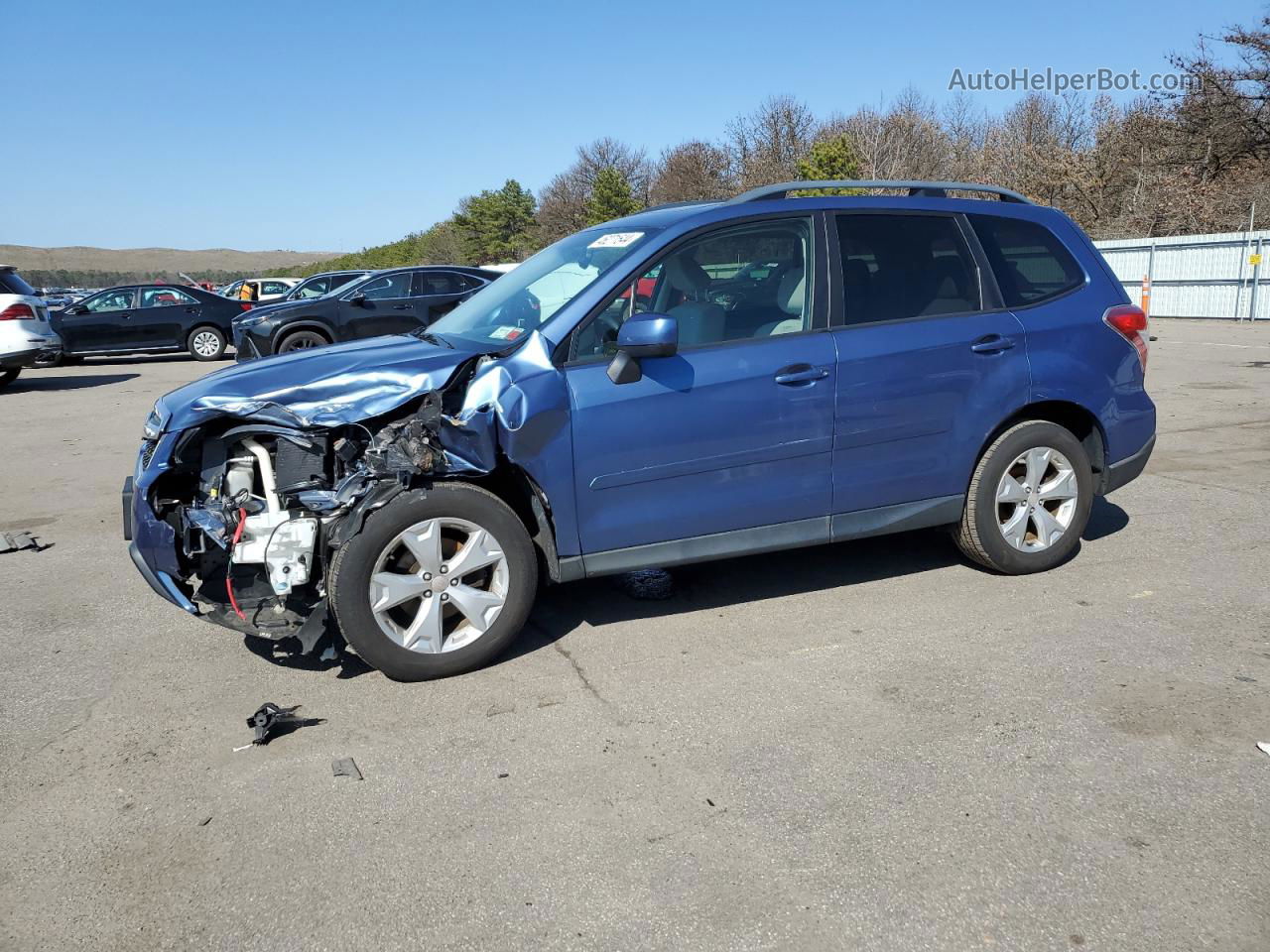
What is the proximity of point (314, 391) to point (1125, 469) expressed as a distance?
411 centimetres

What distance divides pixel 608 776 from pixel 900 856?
981 mm

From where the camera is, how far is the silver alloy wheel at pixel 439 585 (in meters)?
4.03

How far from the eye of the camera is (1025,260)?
5234 mm

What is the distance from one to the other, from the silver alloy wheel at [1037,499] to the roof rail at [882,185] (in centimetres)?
137

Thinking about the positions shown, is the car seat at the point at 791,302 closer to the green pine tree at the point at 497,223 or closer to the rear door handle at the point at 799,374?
the rear door handle at the point at 799,374

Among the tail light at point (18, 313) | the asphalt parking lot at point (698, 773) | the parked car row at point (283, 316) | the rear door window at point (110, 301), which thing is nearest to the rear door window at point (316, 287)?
the parked car row at point (283, 316)

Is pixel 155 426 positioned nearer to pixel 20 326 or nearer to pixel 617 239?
pixel 617 239

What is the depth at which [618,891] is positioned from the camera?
2.78m

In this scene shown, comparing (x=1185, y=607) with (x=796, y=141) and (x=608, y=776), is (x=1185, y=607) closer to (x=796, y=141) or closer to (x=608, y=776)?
(x=608, y=776)

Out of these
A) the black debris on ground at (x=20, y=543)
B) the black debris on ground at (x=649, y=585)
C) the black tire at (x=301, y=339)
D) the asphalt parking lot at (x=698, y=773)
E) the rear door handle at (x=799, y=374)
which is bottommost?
the asphalt parking lot at (x=698, y=773)

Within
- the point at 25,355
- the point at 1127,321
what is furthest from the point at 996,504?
the point at 25,355

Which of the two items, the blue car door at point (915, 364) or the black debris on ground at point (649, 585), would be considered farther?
the black debris on ground at point (649, 585)

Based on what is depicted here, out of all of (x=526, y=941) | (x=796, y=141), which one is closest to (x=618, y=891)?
(x=526, y=941)

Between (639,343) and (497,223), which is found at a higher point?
(497,223)
